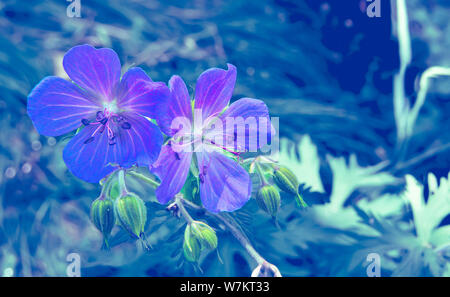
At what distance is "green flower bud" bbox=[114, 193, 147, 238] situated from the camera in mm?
1076

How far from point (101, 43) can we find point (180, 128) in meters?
0.41

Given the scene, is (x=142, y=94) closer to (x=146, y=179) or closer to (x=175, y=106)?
(x=175, y=106)

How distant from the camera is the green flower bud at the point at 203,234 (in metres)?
1.16

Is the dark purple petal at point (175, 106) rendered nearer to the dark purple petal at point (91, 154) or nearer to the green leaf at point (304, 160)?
the dark purple petal at point (91, 154)

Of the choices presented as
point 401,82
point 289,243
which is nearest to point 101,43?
point 289,243

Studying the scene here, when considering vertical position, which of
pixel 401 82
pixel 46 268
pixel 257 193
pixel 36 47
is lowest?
pixel 46 268

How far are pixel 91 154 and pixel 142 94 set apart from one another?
19 cm

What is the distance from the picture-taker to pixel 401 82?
4.51 ft

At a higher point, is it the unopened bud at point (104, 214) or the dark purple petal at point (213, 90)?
the dark purple petal at point (213, 90)

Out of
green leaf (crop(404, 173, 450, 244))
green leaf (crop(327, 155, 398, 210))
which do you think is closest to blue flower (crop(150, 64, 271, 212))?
green leaf (crop(327, 155, 398, 210))

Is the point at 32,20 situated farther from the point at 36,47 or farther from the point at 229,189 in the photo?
the point at 229,189

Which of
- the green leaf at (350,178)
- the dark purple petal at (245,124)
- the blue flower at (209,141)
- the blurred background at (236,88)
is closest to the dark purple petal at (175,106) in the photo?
the blue flower at (209,141)

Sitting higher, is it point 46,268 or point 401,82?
point 401,82

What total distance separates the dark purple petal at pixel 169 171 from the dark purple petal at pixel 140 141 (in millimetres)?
23
